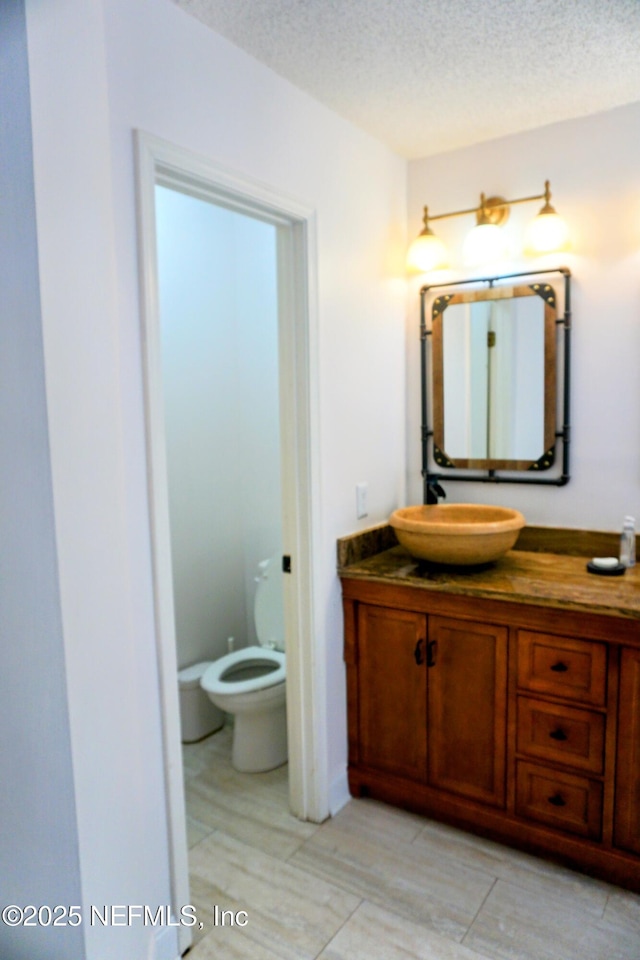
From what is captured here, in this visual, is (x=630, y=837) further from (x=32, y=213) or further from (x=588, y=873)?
(x=32, y=213)

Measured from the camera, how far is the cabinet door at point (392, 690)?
7.09 feet

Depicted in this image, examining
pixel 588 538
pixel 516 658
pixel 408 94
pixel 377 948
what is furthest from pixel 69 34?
pixel 377 948

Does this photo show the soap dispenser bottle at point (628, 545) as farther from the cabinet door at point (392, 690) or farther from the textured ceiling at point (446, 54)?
the textured ceiling at point (446, 54)

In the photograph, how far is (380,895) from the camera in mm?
1851

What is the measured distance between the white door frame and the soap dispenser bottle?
1.06 m

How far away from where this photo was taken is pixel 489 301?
243 centimetres

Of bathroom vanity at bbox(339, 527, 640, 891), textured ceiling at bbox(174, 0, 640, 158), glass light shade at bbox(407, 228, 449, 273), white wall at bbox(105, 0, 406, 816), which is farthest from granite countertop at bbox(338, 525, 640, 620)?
textured ceiling at bbox(174, 0, 640, 158)

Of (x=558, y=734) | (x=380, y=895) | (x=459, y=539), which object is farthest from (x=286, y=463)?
(x=380, y=895)

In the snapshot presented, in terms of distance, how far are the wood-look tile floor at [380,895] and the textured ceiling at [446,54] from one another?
7.95 feet

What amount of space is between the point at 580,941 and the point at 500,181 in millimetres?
2487

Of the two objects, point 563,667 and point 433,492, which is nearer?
point 563,667

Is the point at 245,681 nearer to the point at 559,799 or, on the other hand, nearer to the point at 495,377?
the point at 559,799

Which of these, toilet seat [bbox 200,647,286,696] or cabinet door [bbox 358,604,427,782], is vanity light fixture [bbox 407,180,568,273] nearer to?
cabinet door [bbox 358,604,427,782]

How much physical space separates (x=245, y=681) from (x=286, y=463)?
3.29ft
